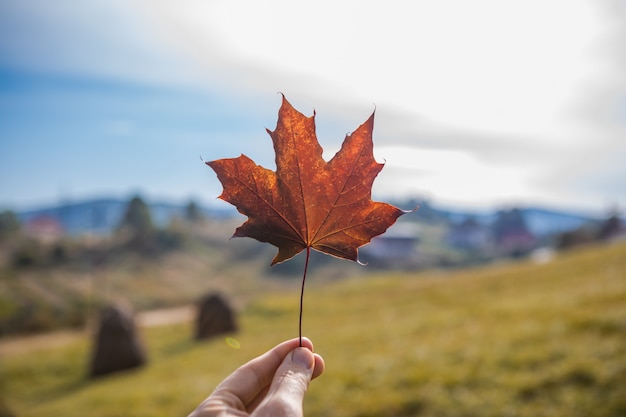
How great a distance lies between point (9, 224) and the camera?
133 ft

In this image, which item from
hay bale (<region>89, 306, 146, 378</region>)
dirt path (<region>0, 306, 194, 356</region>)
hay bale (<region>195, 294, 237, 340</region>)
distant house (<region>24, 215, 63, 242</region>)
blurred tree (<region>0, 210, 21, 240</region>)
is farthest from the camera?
distant house (<region>24, 215, 63, 242</region>)

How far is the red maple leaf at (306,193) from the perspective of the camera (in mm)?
1315

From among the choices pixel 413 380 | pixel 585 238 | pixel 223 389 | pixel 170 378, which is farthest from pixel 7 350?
pixel 585 238

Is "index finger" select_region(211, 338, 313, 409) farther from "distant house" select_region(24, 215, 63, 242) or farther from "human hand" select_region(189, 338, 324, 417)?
"distant house" select_region(24, 215, 63, 242)

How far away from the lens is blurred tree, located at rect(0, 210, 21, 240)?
131 ft

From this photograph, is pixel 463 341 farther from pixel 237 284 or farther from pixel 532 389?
pixel 237 284

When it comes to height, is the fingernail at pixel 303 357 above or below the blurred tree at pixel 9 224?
above

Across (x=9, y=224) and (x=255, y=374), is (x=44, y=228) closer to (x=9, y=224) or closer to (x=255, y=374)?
(x=9, y=224)

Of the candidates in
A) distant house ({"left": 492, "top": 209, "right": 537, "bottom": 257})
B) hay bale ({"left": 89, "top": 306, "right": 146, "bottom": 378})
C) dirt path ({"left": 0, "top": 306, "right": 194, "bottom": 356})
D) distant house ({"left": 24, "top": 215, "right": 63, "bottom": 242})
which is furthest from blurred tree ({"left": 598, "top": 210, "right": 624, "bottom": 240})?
distant house ({"left": 24, "top": 215, "right": 63, "bottom": 242})

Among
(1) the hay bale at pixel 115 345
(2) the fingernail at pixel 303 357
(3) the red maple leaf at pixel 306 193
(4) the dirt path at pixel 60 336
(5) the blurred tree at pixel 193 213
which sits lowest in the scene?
(4) the dirt path at pixel 60 336

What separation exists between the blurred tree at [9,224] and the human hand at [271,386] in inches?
1779

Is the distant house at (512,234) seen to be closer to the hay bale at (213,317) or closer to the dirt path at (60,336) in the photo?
the dirt path at (60,336)

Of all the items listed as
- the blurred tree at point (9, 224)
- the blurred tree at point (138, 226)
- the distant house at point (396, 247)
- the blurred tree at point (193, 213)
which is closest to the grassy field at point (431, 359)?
the blurred tree at point (138, 226)

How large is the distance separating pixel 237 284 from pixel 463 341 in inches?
1385
